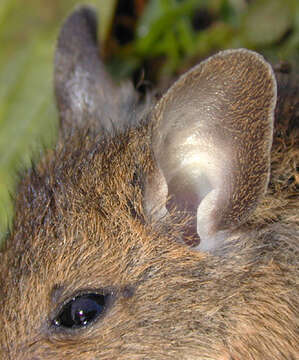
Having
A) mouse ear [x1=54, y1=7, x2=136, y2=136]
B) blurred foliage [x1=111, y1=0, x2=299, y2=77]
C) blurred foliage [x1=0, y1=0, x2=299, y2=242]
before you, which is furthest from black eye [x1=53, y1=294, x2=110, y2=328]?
blurred foliage [x1=111, y1=0, x2=299, y2=77]

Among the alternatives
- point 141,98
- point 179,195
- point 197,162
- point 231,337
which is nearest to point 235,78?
point 197,162

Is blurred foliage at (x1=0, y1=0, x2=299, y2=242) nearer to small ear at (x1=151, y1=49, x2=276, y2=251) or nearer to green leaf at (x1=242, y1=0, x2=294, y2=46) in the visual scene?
green leaf at (x1=242, y1=0, x2=294, y2=46)

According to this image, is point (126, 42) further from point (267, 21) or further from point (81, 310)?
point (81, 310)

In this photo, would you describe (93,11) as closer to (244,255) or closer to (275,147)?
(275,147)

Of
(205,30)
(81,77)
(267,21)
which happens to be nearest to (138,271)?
(81,77)

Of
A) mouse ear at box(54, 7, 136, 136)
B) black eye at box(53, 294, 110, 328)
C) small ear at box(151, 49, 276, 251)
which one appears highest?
mouse ear at box(54, 7, 136, 136)

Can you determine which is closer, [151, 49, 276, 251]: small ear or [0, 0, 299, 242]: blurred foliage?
[151, 49, 276, 251]: small ear
